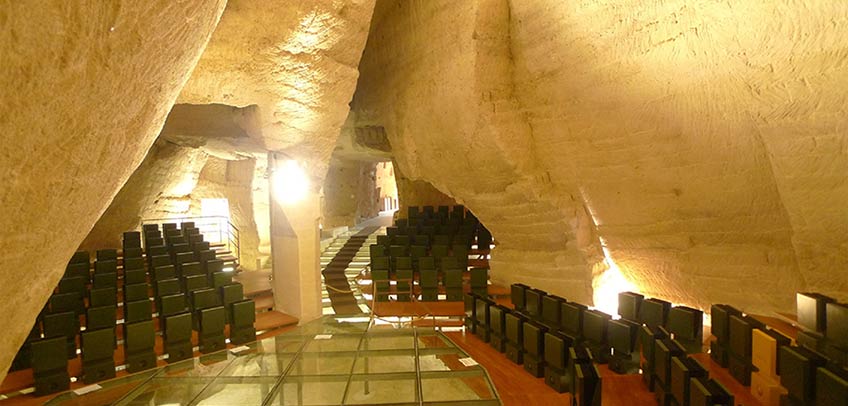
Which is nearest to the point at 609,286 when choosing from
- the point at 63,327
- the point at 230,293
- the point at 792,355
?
the point at 792,355

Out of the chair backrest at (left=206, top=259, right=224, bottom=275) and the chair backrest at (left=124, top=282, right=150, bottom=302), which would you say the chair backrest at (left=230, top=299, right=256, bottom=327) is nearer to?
the chair backrest at (left=124, top=282, right=150, bottom=302)

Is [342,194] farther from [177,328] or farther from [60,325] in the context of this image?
[60,325]

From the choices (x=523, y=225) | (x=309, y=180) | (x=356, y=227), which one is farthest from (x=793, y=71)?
(x=356, y=227)

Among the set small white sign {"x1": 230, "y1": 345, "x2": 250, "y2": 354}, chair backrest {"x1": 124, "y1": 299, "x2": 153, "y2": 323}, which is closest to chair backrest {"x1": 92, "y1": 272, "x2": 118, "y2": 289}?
chair backrest {"x1": 124, "y1": 299, "x2": 153, "y2": 323}

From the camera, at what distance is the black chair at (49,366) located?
5.44 m

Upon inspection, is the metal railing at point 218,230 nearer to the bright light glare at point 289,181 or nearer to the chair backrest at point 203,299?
the bright light glare at point 289,181

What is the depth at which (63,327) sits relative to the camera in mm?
6355

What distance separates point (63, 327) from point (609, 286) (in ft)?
28.0

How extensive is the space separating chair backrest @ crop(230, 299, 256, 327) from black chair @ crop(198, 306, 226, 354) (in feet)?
0.70

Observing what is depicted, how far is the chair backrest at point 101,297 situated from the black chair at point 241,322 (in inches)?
73.4

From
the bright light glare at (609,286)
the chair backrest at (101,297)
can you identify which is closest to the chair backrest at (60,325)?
the chair backrest at (101,297)

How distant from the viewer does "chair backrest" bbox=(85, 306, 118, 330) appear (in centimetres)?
662

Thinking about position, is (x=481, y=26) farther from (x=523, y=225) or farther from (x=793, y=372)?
(x=793, y=372)

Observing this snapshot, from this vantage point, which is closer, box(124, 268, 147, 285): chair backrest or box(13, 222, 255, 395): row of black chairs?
box(13, 222, 255, 395): row of black chairs
